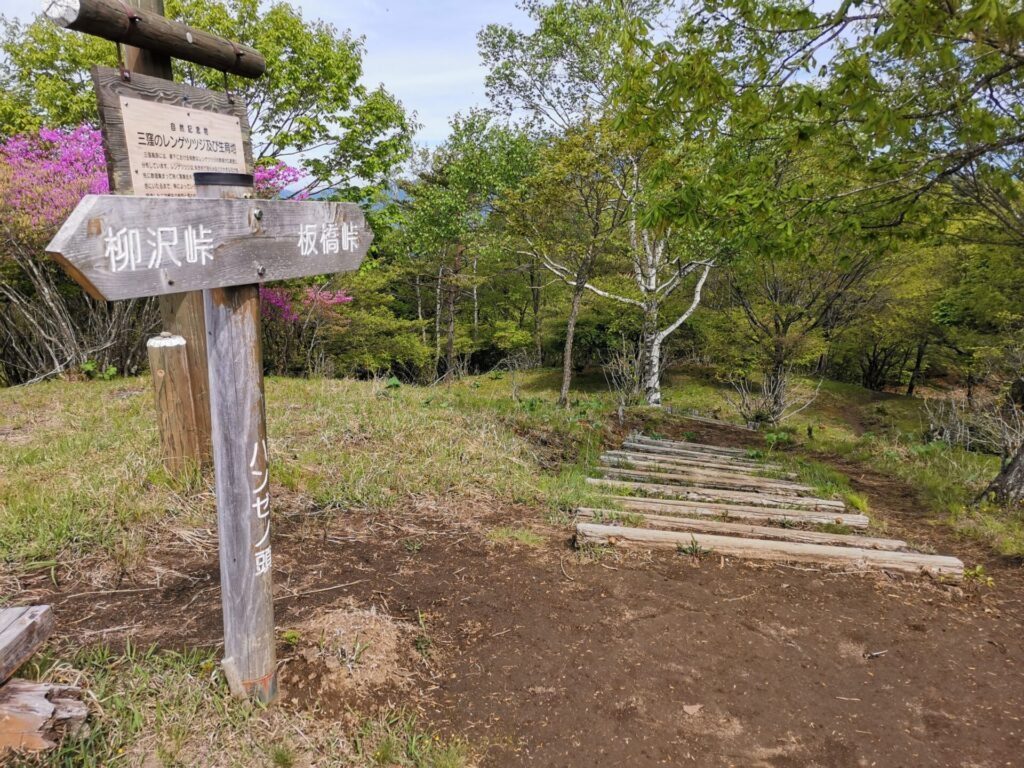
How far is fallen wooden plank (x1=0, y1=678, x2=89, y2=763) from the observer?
6.09ft

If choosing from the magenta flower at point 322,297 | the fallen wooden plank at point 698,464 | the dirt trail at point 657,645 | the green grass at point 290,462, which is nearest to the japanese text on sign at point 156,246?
the dirt trail at point 657,645

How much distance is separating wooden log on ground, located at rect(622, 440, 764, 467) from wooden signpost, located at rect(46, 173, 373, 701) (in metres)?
5.80

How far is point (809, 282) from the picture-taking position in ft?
42.9


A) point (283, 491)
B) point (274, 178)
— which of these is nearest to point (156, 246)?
point (283, 491)

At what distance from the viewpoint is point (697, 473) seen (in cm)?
612

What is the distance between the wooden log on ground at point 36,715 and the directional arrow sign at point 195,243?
4.86 ft

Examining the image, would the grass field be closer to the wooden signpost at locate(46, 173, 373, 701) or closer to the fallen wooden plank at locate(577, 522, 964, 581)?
the wooden signpost at locate(46, 173, 373, 701)

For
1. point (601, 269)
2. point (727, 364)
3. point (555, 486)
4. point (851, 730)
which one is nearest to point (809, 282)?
point (727, 364)

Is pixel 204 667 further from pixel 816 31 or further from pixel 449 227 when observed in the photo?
pixel 449 227

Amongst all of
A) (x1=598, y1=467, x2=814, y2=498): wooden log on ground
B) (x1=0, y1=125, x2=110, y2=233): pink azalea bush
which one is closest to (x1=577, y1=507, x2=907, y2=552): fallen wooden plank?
(x1=598, y1=467, x2=814, y2=498): wooden log on ground

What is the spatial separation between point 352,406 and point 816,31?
556 centimetres

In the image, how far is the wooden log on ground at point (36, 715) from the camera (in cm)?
186

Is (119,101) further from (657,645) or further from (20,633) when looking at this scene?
(657,645)

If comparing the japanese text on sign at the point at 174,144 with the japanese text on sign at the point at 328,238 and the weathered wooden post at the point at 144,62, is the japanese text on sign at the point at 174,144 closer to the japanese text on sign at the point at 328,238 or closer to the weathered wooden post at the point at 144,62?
the weathered wooden post at the point at 144,62
